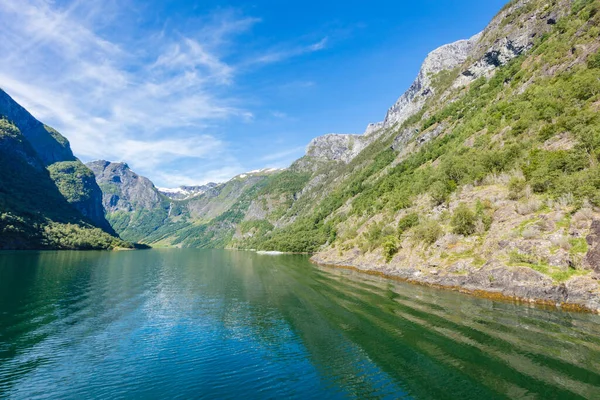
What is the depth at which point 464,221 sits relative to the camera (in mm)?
58906

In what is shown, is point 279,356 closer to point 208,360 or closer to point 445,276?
point 208,360

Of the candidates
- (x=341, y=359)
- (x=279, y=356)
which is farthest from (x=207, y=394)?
(x=341, y=359)

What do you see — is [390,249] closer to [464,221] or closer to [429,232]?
[429,232]

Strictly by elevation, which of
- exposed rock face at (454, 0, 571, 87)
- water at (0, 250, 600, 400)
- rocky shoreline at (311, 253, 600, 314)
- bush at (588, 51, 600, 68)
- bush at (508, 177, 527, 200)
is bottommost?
water at (0, 250, 600, 400)

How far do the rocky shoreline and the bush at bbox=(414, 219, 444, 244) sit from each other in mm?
8224

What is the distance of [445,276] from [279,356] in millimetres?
40526

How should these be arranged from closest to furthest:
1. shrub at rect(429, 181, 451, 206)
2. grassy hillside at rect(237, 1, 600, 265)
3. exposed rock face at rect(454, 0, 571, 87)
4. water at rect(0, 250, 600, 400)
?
water at rect(0, 250, 600, 400) < grassy hillside at rect(237, 1, 600, 265) < shrub at rect(429, 181, 451, 206) < exposed rock face at rect(454, 0, 571, 87)

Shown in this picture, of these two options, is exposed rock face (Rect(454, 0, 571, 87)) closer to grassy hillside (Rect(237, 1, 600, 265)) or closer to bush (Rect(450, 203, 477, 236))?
grassy hillside (Rect(237, 1, 600, 265))

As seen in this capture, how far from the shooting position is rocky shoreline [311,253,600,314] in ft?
118

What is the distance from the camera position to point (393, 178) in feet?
482

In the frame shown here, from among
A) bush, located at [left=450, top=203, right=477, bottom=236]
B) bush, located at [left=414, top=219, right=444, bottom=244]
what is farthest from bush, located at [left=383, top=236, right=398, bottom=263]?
bush, located at [left=450, top=203, right=477, bottom=236]

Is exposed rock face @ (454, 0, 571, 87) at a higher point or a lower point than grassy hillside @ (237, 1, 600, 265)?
higher

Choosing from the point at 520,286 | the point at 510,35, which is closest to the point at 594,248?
the point at 520,286

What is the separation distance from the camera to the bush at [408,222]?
80.3 metres
